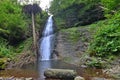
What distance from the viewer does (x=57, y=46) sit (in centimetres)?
2412

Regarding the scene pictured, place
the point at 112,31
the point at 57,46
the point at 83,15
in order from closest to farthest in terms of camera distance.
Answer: the point at 112,31 < the point at 57,46 < the point at 83,15

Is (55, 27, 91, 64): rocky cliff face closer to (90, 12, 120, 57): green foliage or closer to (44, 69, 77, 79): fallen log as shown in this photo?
(90, 12, 120, 57): green foliage

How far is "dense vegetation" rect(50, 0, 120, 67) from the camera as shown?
1580cm

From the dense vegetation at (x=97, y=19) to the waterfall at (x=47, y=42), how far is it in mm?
1589

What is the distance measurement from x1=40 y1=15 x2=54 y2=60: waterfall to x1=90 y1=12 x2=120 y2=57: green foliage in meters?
7.38

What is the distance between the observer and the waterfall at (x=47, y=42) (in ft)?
77.9

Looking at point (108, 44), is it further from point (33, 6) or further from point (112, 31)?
point (33, 6)

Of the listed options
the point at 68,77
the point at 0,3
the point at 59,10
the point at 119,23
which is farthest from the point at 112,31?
the point at 59,10

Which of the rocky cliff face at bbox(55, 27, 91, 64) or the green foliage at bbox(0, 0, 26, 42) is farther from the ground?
the green foliage at bbox(0, 0, 26, 42)

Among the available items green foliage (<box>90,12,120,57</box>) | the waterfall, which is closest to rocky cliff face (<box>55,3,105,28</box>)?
the waterfall

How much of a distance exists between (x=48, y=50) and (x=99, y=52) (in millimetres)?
9345

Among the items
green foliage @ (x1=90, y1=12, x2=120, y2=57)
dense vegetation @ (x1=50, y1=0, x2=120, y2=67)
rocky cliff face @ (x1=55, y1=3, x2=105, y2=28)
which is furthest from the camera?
rocky cliff face @ (x1=55, y1=3, x2=105, y2=28)

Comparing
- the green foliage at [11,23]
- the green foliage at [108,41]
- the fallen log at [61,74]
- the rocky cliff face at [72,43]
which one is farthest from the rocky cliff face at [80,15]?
the fallen log at [61,74]

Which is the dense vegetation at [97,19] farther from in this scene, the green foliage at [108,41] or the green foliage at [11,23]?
the green foliage at [11,23]
